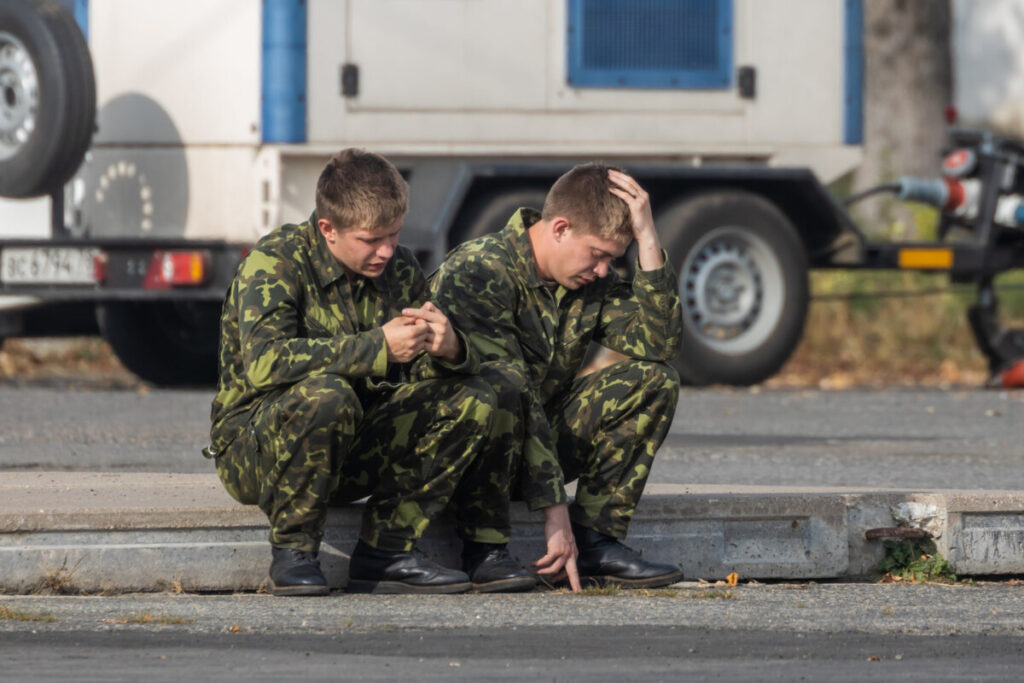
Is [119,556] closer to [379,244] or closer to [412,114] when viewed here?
[379,244]

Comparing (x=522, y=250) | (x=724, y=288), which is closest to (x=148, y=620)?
(x=522, y=250)

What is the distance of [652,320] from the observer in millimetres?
4594

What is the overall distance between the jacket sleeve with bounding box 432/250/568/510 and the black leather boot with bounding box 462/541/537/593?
0.53 feet

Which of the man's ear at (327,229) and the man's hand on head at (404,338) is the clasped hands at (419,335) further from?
the man's ear at (327,229)

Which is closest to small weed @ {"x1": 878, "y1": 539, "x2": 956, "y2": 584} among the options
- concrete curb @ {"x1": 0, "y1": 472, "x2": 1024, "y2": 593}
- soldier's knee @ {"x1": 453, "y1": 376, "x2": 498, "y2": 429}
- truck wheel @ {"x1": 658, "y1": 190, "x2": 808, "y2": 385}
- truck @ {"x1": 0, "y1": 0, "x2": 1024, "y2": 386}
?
concrete curb @ {"x1": 0, "y1": 472, "x2": 1024, "y2": 593}

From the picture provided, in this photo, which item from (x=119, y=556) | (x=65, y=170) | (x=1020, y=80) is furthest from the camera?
(x=1020, y=80)

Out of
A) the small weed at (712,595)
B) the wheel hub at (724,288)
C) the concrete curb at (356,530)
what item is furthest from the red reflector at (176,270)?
the small weed at (712,595)

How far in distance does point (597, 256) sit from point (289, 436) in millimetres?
929

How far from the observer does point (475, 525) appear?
4.43m

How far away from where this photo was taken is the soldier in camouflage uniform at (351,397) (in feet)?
13.4

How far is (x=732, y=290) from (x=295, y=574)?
19.0ft

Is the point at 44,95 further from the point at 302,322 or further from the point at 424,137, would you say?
the point at 302,322

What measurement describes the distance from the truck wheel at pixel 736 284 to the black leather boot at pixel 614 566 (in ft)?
16.4

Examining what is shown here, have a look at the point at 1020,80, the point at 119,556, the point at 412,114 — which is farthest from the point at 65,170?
the point at 1020,80
